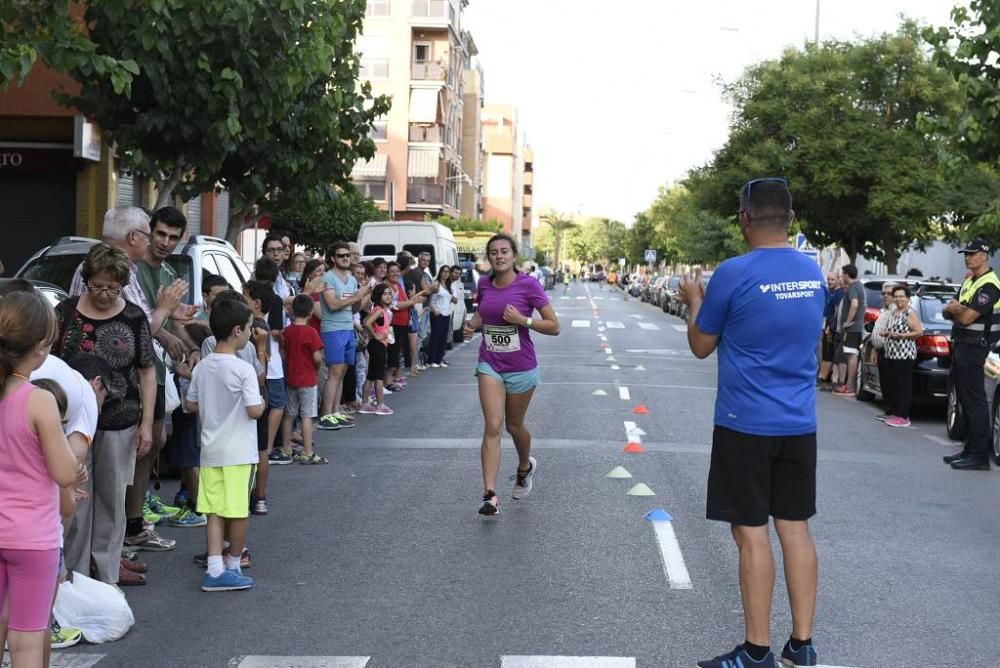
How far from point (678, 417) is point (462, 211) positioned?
7199 cm

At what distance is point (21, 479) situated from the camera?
4.48m

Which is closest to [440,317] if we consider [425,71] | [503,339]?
[503,339]

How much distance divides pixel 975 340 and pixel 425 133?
194 feet

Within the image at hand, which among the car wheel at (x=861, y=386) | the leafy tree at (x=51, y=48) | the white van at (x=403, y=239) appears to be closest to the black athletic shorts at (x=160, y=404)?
the leafy tree at (x=51, y=48)

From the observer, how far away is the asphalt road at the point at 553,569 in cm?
606

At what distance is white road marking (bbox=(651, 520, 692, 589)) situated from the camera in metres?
7.34

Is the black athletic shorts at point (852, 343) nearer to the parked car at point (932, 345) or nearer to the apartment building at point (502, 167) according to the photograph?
the parked car at point (932, 345)

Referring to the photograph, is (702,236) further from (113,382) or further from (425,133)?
(113,382)

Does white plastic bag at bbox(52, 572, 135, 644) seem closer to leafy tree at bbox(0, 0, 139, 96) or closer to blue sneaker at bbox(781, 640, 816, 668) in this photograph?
blue sneaker at bbox(781, 640, 816, 668)

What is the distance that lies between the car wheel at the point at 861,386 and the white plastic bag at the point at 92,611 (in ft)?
46.8

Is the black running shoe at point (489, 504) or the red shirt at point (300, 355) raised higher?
the red shirt at point (300, 355)

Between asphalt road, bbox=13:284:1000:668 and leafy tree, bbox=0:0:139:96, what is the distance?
3.43 metres

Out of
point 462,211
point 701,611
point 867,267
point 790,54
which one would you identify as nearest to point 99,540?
point 701,611

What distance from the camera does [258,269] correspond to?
10.6 metres
